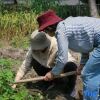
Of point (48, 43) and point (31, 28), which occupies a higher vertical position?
point (48, 43)

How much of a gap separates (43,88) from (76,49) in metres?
1.57

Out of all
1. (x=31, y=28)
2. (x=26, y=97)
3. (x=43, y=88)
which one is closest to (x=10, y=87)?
(x=26, y=97)

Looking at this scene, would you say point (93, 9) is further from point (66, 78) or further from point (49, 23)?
point (49, 23)

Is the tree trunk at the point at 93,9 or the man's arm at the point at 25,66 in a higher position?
the man's arm at the point at 25,66

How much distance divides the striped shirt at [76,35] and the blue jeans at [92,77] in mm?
154

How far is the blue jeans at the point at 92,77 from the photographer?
5.27 metres

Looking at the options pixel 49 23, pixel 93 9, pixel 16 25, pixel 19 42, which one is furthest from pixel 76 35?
pixel 93 9

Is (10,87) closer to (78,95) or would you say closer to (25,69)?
(25,69)

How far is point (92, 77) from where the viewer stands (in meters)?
5.34

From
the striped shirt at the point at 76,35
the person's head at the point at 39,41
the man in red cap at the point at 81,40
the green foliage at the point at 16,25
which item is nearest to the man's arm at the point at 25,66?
the person's head at the point at 39,41

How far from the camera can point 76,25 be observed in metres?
5.20

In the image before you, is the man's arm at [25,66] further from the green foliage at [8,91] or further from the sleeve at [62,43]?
the sleeve at [62,43]

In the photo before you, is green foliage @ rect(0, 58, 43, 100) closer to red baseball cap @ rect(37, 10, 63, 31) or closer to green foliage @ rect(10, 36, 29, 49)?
red baseball cap @ rect(37, 10, 63, 31)

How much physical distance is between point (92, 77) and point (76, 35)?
578mm
